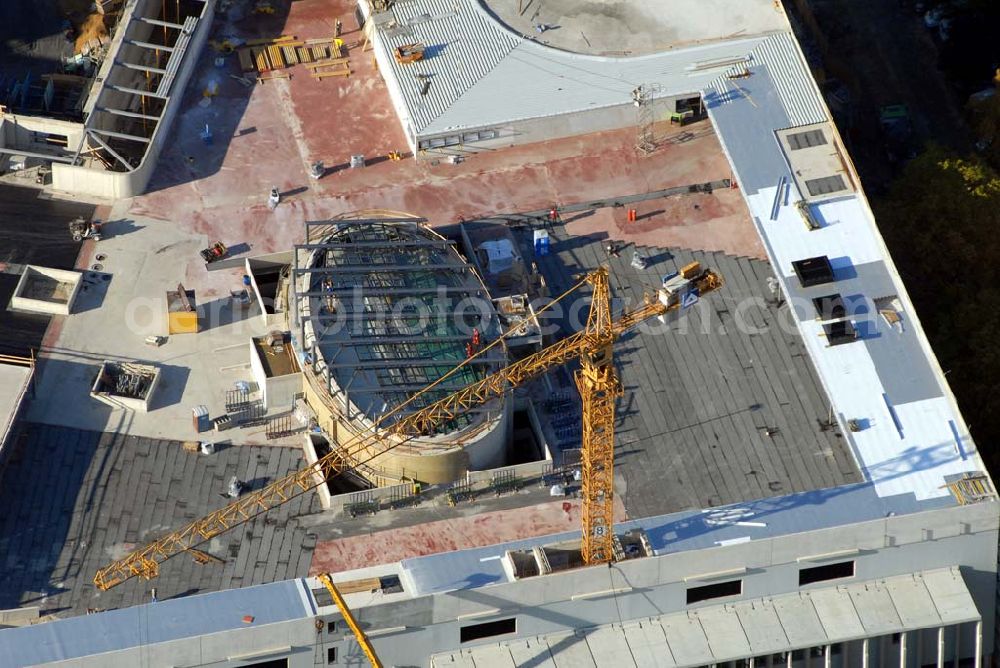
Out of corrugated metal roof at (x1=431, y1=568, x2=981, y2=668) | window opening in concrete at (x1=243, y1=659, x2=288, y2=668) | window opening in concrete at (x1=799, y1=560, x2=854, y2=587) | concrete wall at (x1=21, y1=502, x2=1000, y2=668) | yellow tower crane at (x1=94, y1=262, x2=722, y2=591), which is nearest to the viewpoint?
concrete wall at (x1=21, y1=502, x2=1000, y2=668)

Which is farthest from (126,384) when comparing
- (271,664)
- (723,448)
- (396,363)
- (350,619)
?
(723,448)

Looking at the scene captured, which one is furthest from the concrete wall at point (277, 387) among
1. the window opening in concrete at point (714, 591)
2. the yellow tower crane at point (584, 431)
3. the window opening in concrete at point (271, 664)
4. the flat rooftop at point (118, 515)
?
the window opening in concrete at point (714, 591)

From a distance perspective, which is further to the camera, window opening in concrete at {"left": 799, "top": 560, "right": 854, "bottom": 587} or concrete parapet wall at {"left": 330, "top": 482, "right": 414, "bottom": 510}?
concrete parapet wall at {"left": 330, "top": 482, "right": 414, "bottom": 510}

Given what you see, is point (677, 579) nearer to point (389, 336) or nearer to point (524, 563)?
point (524, 563)

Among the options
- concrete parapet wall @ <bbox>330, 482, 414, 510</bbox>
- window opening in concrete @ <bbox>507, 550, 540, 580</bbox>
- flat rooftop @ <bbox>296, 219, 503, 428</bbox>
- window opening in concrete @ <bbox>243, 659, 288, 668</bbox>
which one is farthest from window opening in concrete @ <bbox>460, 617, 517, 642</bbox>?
flat rooftop @ <bbox>296, 219, 503, 428</bbox>

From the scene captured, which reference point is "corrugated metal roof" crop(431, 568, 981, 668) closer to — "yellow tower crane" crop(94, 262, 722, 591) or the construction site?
the construction site

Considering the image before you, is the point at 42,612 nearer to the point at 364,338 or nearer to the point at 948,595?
the point at 364,338

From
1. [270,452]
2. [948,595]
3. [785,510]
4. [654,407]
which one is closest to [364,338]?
[270,452]
